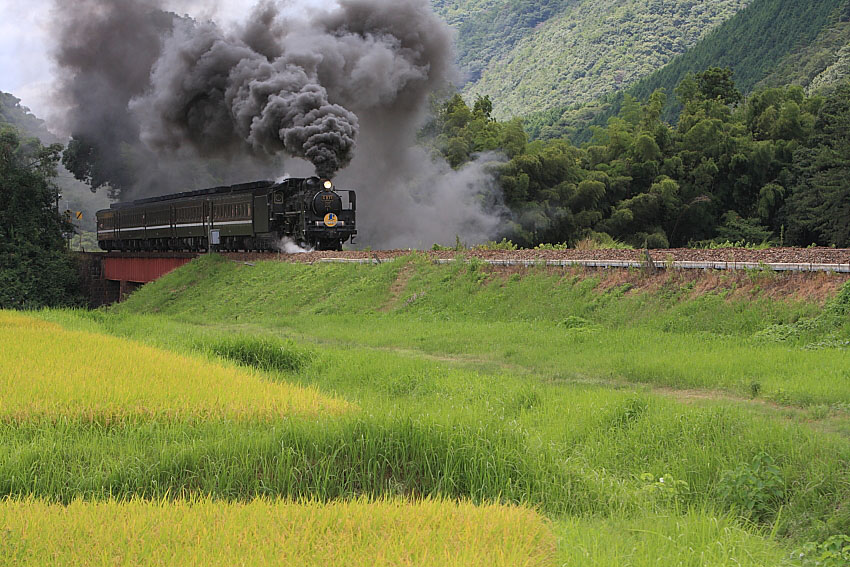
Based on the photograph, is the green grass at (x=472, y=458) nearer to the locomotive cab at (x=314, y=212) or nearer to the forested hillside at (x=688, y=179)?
the locomotive cab at (x=314, y=212)

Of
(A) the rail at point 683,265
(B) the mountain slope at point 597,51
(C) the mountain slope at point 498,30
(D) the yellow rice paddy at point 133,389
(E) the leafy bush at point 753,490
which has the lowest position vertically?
(E) the leafy bush at point 753,490

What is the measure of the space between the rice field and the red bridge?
3320 centimetres

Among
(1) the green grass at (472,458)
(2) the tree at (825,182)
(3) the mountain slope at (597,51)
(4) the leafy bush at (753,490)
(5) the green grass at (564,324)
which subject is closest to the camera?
(1) the green grass at (472,458)

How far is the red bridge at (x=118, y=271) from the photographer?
38.2 meters

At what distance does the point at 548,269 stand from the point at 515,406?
400 inches

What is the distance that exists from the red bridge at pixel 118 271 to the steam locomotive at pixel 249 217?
4.19 ft

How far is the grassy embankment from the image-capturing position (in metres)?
6.11

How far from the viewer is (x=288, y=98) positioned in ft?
98.3

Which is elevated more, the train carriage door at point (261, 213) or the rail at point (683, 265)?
the train carriage door at point (261, 213)

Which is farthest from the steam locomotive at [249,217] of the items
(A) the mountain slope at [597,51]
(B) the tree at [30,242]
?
(A) the mountain slope at [597,51]

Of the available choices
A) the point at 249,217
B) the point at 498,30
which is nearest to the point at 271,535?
the point at 249,217

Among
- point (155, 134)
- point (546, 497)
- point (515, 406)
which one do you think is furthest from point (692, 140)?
point (546, 497)

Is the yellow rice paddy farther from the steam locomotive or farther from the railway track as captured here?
the steam locomotive

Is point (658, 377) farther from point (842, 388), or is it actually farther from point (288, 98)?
point (288, 98)
